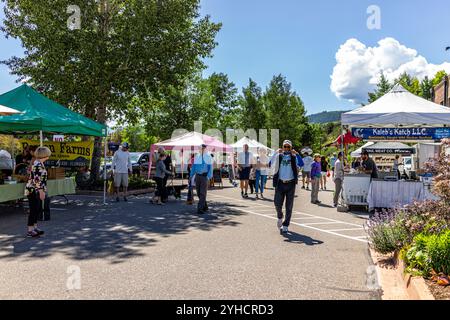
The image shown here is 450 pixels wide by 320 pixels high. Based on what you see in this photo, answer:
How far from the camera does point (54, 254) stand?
22.3 feet

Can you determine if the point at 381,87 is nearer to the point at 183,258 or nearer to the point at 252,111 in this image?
the point at 252,111

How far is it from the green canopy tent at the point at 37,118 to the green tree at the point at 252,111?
41.7 metres

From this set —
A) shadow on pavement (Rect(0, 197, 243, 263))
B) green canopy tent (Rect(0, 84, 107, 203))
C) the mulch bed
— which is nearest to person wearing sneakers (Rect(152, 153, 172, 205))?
shadow on pavement (Rect(0, 197, 243, 263))

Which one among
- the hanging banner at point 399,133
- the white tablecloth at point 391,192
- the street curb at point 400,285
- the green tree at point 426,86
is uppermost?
the green tree at point 426,86

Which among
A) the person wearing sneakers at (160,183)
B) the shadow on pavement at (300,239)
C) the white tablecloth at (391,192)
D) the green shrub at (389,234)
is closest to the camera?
the green shrub at (389,234)

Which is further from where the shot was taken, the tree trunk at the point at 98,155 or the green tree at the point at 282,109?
the green tree at the point at 282,109

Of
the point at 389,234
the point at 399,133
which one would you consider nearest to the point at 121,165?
the point at 399,133

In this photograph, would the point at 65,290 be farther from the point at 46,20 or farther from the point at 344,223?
the point at 46,20

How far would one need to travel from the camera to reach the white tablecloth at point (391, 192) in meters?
11.8

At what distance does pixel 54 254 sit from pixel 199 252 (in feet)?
7.40

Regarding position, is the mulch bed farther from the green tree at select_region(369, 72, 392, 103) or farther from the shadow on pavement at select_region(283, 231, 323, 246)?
the green tree at select_region(369, 72, 392, 103)

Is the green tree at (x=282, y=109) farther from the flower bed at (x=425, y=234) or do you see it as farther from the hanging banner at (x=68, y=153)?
the flower bed at (x=425, y=234)

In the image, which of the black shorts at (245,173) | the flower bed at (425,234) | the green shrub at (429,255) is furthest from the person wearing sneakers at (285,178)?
the black shorts at (245,173)
